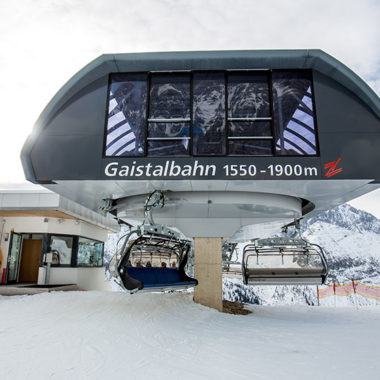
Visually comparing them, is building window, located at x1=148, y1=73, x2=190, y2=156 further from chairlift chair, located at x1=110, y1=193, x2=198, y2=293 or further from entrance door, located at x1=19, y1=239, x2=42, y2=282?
entrance door, located at x1=19, y1=239, x2=42, y2=282

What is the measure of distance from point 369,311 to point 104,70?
1250cm

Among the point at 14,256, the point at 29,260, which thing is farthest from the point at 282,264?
the point at 29,260

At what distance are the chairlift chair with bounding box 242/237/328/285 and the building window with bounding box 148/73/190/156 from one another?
3578mm

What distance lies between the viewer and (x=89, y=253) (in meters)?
18.9

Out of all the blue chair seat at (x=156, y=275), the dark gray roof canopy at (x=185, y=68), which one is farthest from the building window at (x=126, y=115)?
the blue chair seat at (x=156, y=275)

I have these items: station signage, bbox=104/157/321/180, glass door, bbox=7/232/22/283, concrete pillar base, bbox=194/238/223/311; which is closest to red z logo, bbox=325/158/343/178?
station signage, bbox=104/157/321/180

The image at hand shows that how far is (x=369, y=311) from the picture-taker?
12070mm

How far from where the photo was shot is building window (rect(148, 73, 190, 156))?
725 cm

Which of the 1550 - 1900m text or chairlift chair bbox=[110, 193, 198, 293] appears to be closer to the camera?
the 1550 - 1900m text

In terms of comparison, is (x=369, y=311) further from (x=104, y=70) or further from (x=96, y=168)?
(x=104, y=70)

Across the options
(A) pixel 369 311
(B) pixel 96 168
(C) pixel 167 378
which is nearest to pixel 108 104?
(B) pixel 96 168

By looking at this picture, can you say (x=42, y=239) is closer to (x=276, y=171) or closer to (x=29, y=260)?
(x=29, y=260)

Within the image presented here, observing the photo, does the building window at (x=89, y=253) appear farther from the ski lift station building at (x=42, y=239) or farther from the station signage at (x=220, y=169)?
the station signage at (x=220, y=169)

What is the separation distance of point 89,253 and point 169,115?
1391cm
